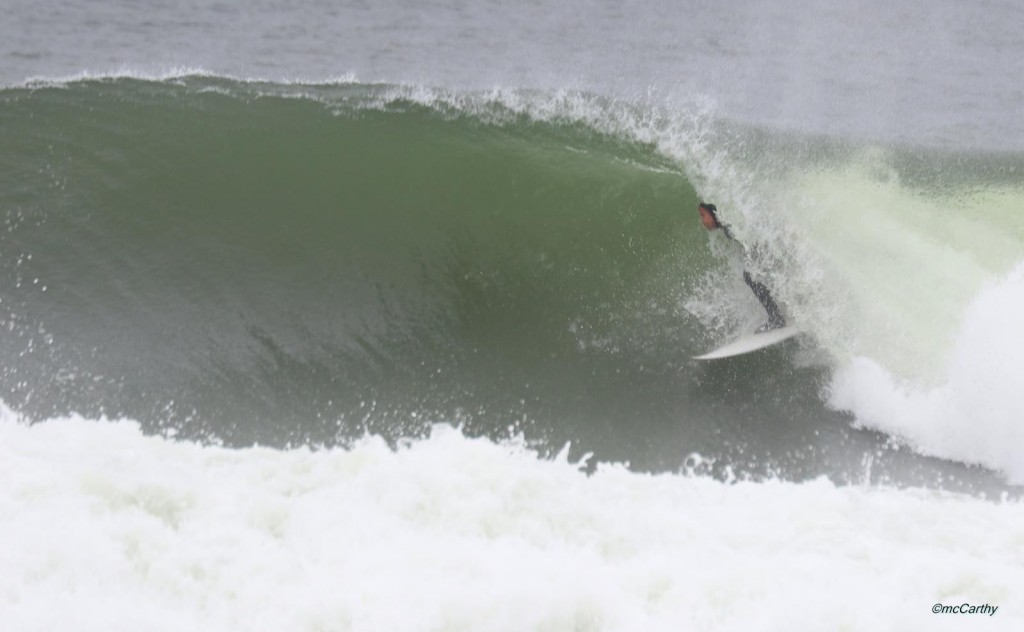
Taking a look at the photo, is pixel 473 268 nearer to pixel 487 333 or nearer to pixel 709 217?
pixel 487 333

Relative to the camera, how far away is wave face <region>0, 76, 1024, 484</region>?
8.08 metres

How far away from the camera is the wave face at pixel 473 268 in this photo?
26.5 ft

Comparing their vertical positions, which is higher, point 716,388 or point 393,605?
point 716,388

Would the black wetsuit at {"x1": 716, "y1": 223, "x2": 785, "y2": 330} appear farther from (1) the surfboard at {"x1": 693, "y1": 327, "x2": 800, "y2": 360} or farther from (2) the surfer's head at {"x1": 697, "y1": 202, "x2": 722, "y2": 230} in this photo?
(2) the surfer's head at {"x1": 697, "y1": 202, "x2": 722, "y2": 230}

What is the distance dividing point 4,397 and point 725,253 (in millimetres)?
6504

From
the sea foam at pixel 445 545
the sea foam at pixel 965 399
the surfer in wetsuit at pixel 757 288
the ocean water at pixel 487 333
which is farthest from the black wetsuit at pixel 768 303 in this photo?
the sea foam at pixel 445 545

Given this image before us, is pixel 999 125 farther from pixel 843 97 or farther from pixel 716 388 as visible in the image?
pixel 716 388

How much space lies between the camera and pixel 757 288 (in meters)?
9.13

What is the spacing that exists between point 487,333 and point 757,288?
2569 millimetres

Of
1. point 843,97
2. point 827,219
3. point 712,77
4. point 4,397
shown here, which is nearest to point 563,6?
point 712,77

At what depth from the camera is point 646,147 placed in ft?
36.3

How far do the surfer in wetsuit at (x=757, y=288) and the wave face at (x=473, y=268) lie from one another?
0.20 metres

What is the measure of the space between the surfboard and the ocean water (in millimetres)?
146

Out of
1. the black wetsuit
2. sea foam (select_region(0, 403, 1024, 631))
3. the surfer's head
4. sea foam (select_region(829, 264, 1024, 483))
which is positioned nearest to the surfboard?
the black wetsuit
